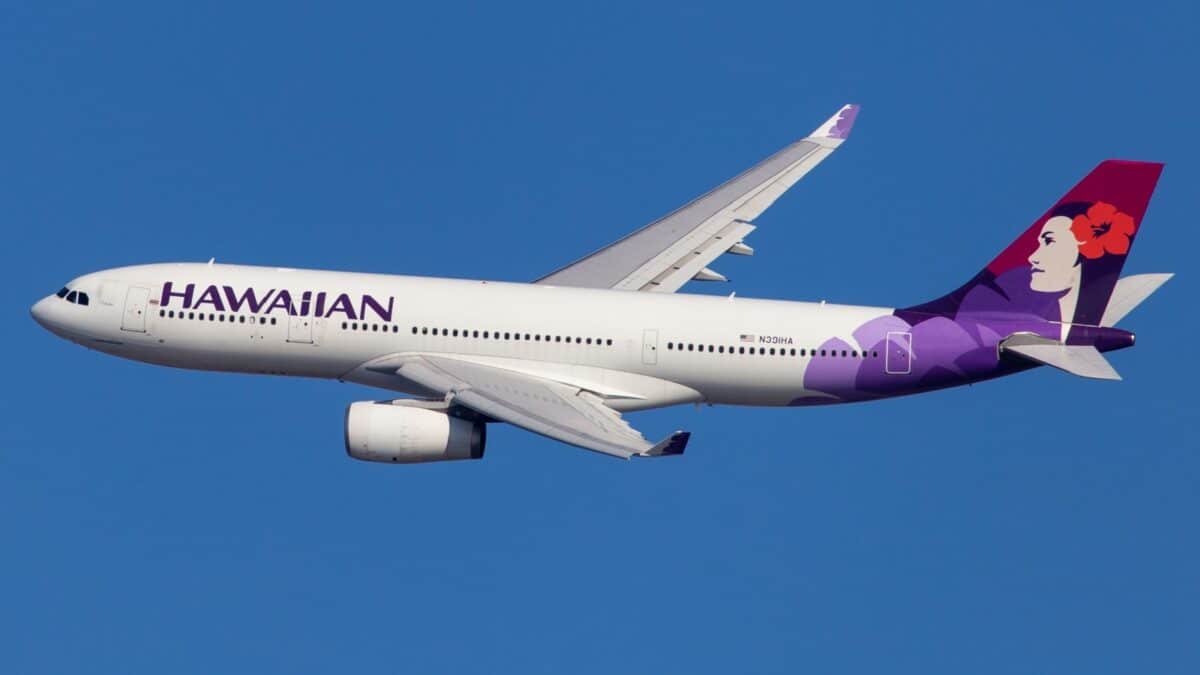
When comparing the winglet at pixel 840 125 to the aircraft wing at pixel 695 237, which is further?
the winglet at pixel 840 125

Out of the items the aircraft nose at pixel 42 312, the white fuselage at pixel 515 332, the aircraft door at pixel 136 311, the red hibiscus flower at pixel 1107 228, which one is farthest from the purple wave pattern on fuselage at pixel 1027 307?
the aircraft nose at pixel 42 312

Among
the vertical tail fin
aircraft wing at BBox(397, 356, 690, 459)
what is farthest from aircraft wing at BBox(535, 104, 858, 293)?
the vertical tail fin

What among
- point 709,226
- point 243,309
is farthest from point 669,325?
point 243,309

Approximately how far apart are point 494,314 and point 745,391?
27.9 ft

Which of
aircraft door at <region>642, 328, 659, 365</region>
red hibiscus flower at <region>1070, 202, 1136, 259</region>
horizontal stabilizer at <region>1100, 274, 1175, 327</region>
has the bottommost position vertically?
aircraft door at <region>642, 328, 659, 365</region>

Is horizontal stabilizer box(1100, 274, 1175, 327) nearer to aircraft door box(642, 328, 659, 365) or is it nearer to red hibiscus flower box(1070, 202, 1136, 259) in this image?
red hibiscus flower box(1070, 202, 1136, 259)

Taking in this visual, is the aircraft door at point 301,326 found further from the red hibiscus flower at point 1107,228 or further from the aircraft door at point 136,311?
the red hibiscus flower at point 1107,228

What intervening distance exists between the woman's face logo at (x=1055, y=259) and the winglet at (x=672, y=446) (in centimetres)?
1565

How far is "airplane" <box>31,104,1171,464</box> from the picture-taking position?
76.0m

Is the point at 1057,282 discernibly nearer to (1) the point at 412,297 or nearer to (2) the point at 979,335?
(2) the point at 979,335

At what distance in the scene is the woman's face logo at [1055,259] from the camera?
250 ft

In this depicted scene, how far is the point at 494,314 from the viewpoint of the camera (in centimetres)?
7669

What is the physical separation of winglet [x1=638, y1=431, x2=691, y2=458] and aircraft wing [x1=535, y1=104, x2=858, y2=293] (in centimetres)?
1467

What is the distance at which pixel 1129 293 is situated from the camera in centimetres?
7656
